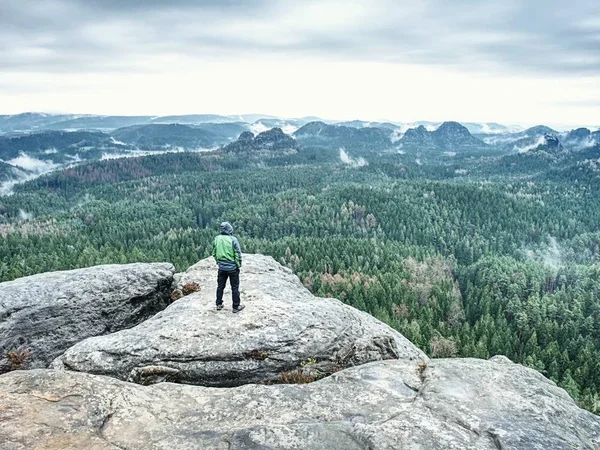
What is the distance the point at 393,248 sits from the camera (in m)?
180

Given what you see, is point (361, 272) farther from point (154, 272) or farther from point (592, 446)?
point (592, 446)

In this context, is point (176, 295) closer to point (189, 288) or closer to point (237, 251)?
point (189, 288)

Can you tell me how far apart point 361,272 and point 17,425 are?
418ft

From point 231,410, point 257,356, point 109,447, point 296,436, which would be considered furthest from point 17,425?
point 257,356

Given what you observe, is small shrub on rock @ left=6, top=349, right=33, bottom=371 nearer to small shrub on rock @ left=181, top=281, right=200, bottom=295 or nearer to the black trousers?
small shrub on rock @ left=181, top=281, right=200, bottom=295

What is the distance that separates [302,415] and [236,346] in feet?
23.6

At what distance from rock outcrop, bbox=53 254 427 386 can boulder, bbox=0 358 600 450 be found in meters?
2.91

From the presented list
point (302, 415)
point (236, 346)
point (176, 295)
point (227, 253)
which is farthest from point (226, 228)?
point (302, 415)

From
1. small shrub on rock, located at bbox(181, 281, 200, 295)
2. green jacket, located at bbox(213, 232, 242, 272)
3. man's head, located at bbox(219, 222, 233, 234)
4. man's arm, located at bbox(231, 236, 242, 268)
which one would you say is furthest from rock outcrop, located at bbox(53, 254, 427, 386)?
small shrub on rock, located at bbox(181, 281, 200, 295)

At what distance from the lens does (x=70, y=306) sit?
3325 cm

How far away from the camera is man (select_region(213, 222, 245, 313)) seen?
27.9 m

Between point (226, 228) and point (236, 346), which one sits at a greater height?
point (226, 228)

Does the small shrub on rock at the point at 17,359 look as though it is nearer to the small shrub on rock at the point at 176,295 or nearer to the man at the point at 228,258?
the small shrub on rock at the point at 176,295

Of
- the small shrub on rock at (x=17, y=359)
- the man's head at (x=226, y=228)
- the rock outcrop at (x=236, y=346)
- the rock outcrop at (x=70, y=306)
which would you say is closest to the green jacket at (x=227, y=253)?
the man's head at (x=226, y=228)
